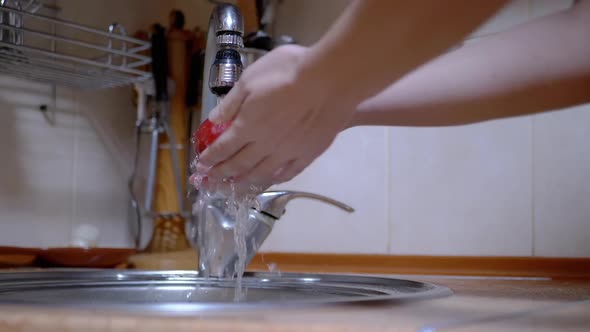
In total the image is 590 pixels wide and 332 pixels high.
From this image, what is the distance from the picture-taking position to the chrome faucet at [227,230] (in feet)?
2.63

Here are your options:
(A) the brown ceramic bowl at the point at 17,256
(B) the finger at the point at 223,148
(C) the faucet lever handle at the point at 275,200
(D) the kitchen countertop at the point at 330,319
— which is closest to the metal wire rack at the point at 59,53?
(A) the brown ceramic bowl at the point at 17,256

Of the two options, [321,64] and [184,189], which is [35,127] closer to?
[184,189]

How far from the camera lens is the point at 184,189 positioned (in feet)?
4.19

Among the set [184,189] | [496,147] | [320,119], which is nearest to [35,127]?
[184,189]

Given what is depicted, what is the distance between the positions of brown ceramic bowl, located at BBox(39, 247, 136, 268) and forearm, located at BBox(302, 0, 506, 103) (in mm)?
809

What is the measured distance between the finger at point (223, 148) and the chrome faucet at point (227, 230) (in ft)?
1.03

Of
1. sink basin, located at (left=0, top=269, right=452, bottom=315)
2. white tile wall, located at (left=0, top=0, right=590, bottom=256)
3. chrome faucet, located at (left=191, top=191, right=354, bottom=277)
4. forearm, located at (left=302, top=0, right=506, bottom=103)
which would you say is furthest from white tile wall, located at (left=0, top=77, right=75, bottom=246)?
forearm, located at (left=302, top=0, right=506, bottom=103)

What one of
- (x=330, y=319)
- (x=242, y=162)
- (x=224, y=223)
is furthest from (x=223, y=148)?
(x=224, y=223)

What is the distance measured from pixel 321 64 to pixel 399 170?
76 centimetres

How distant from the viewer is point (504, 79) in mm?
479

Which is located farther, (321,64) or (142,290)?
(142,290)

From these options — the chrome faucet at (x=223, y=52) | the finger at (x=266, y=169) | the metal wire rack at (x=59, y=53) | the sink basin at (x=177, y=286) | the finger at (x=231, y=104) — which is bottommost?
the sink basin at (x=177, y=286)

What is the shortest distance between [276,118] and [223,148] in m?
0.08

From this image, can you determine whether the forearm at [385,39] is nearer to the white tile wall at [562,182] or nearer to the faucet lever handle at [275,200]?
the faucet lever handle at [275,200]
